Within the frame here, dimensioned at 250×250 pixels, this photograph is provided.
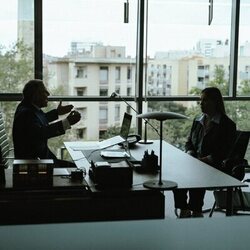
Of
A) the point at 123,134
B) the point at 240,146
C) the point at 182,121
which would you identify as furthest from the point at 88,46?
the point at 240,146

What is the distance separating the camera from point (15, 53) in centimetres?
509

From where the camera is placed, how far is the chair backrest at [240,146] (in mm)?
3910

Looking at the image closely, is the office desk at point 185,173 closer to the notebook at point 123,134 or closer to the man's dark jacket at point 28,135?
the notebook at point 123,134

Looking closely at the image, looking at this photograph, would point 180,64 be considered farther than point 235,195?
Yes

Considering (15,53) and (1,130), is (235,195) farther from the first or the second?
(15,53)

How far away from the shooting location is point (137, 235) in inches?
47.6

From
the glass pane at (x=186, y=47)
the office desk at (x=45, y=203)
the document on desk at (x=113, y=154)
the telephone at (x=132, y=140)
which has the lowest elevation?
the office desk at (x=45, y=203)

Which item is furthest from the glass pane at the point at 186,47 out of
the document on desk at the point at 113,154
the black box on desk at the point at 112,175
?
the black box on desk at the point at 112,175

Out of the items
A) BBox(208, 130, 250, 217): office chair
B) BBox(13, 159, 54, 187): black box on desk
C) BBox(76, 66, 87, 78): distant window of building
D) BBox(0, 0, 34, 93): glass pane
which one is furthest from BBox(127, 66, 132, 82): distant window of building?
BBox(13, 159, 54, 187): black box on desk

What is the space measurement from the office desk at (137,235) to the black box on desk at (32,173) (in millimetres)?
1448

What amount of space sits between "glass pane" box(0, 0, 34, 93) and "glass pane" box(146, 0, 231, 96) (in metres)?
1.29

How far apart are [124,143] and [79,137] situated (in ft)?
4.18

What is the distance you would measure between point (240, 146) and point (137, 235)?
2883 millimetres

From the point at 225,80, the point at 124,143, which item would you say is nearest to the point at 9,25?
the point at 124,143
